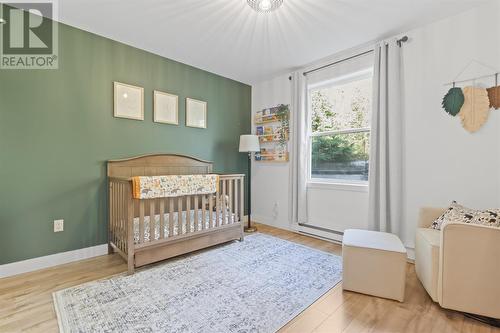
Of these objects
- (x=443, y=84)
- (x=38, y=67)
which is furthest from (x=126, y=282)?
(x=443, y=84)

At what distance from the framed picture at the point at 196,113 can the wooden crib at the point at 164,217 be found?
0.55 meters

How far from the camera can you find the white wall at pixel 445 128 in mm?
2020

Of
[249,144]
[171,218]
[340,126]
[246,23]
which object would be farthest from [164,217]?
[340,126]

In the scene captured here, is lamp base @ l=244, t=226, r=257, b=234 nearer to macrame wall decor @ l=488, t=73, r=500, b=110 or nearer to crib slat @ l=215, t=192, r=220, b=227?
crib slat @ l=215, t=192, r=220, b=227

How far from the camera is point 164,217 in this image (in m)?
2.51

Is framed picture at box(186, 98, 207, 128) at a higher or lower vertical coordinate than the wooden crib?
higher

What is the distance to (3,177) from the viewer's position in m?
2.04

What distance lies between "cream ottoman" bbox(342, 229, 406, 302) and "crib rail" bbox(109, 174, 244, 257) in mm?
1464

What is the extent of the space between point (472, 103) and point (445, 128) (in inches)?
11.0

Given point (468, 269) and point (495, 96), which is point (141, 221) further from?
point (495, 96)

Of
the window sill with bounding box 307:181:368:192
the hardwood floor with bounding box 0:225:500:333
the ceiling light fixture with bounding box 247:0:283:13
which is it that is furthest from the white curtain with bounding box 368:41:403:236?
the ceiling light fixture with bounding box 247:0:283:13

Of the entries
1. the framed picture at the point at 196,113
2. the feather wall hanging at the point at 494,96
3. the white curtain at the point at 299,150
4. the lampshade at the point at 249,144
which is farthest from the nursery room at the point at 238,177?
the lampshade at the point at 249,144

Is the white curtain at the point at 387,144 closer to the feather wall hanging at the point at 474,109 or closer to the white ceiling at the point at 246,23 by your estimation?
the white ceiling at the point at 246,23

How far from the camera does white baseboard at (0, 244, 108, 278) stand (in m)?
2.07
